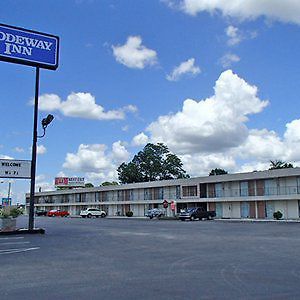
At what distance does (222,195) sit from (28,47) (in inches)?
1436

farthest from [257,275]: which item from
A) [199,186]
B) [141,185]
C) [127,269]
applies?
[141,185]

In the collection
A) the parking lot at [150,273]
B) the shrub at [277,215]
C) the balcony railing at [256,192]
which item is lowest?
the parking lot at [150,273]

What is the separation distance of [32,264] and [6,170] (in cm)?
1316

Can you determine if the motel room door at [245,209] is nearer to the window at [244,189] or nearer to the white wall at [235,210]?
the white wall at [235,210]

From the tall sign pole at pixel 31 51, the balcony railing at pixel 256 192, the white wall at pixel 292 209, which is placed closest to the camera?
the tall sign pole at pixel 31 51

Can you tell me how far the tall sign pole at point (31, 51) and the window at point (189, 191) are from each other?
37552 millimetres

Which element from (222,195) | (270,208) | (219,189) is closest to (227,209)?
(222,195)

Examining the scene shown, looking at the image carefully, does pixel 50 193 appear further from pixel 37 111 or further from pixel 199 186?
pixel 37 111

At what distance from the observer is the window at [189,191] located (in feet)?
194

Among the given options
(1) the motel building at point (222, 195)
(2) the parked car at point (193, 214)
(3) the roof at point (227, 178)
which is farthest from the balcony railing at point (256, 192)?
(2) the parked car at point (193, 214)

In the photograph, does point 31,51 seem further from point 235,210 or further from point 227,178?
point 235,210

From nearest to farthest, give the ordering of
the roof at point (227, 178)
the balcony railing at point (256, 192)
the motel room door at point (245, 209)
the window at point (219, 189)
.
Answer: the roof at point (227, 178)
the balcony railing at point (256, 192)
the motel room door at point (245, 209)
the window at point (219, 189)

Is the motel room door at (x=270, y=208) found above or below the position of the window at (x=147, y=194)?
below

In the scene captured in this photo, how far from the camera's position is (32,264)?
418 inches
